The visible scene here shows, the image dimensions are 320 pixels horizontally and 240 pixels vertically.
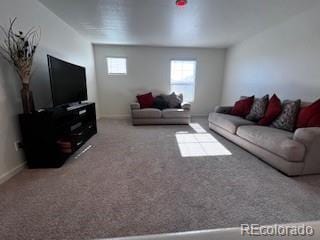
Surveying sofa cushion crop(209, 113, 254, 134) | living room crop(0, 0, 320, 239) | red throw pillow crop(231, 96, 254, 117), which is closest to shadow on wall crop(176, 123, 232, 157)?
living room crop(0, 0, 320, 239)

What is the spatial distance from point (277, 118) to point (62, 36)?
4.21 metres

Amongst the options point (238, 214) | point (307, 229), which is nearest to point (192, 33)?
point (238, 214)

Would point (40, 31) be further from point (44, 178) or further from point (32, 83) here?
point (44, 178)

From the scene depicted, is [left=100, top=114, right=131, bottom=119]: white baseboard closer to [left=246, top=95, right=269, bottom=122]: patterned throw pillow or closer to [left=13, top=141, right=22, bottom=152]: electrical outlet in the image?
[left=13, top=141, right=22, bottom=152]: electrical outlet

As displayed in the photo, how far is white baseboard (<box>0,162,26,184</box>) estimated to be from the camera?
78.5 inches

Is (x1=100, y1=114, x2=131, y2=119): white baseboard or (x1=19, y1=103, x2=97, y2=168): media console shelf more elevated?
(x1=19, y1=103, x2=97, y2=168): media console shelf

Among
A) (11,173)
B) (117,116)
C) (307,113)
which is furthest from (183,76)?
(11,173)

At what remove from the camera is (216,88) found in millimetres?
6113

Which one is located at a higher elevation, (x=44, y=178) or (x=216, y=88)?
(x=216, y=88)

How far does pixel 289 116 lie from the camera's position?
2.67 meters

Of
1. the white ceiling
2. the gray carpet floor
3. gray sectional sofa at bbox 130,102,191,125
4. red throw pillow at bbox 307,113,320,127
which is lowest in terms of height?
the gray carpet floor

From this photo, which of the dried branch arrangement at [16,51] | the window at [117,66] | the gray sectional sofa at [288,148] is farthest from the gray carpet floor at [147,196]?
the window at [117,66]

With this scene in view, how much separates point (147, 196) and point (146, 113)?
3092 millimetres

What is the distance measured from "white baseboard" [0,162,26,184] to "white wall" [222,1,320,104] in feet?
14.7
